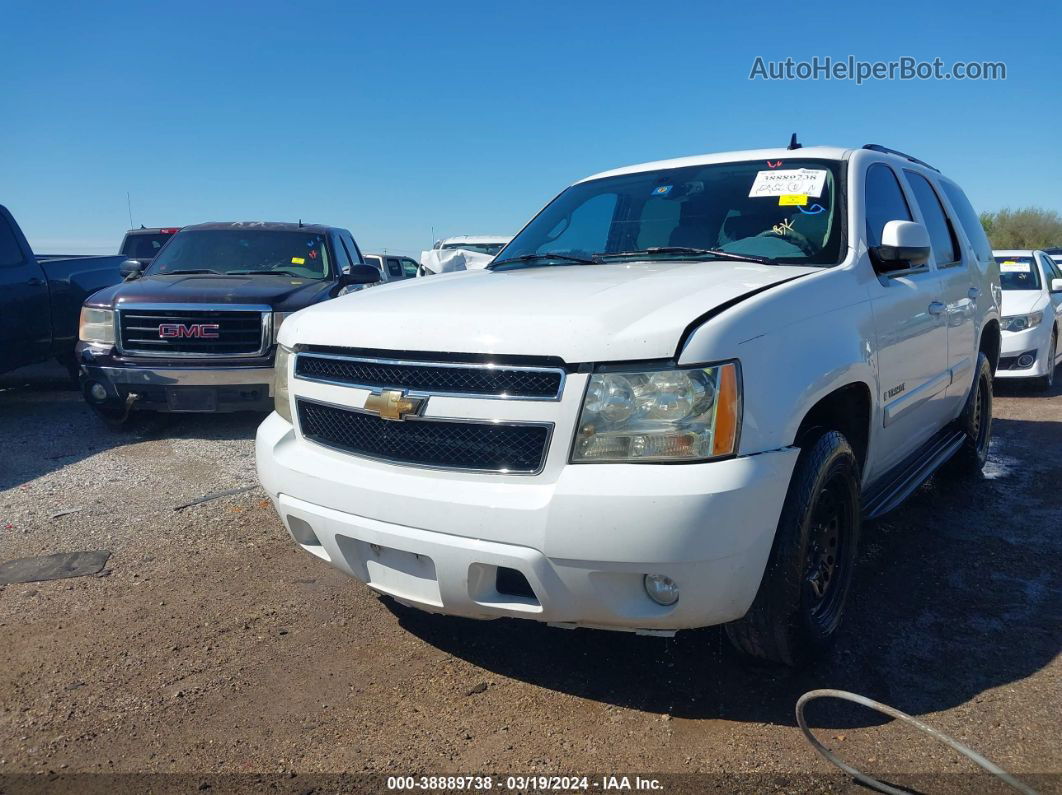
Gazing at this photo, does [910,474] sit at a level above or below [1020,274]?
below

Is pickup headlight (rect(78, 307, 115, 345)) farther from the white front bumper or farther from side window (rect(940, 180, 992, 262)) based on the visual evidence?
side window (rect(940, 180, 992, 262))

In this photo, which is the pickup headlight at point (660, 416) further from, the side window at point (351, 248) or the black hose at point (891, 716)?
the side window at point (351, 248)

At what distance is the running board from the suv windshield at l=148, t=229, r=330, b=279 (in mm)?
5189

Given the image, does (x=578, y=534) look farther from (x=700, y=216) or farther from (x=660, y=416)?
(x=700, y=216)

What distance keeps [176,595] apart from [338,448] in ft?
4.69

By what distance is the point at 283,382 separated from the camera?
10.6ft

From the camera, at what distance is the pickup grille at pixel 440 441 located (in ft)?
8.08

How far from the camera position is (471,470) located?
255 centimetres

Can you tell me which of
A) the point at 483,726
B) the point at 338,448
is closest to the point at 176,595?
the point at 338,448

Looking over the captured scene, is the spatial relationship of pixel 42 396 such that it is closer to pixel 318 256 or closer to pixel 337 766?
pixel 318 256

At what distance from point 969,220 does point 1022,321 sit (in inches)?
→ 166

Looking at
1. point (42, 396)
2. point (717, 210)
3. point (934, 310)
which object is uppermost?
point (717, 210)

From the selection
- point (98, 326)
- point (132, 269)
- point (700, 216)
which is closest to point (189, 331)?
point (98, 326)

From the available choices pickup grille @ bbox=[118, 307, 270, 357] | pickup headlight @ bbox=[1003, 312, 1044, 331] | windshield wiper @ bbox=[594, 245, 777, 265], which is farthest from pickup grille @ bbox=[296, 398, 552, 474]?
pickup headlight @ bbox=[1003, 312, 1044, 331]
